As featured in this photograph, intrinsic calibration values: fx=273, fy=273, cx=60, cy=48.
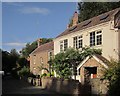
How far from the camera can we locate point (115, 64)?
1808 centimetres

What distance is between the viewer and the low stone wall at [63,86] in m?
22.6

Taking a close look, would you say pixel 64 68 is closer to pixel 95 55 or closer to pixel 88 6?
pixel 95 55

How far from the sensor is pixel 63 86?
86.1 ft

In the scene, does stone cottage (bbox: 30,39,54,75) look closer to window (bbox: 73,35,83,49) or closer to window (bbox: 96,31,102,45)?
window (bbox: 73,35,83,49)

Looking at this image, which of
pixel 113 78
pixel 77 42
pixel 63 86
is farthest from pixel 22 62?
pixel 113 78

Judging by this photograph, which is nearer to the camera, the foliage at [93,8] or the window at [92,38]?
the window at [92,38]

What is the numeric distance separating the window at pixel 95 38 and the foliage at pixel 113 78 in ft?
41.7

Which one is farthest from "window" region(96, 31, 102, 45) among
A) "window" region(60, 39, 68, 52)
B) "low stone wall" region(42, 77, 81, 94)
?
"window" region(60, 39, 68, 52)

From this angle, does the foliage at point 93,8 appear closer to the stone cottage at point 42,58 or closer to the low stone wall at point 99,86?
the stone cottage at point 42,58

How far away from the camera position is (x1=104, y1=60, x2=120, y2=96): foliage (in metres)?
17.0

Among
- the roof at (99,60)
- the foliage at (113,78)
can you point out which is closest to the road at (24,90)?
the roof at (99,60)

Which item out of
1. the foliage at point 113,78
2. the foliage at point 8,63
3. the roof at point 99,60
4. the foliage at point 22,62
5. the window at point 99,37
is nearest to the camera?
the foliage at point 113,78

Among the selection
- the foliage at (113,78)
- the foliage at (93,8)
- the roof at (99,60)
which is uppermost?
the foliage at (93,8)

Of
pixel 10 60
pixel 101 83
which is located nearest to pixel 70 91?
pixel 101 83
